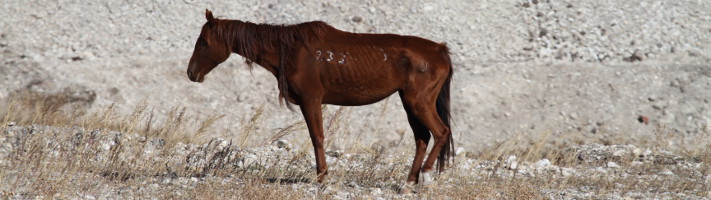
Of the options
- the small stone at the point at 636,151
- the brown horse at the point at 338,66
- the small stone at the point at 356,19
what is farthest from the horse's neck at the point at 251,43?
the small stone at the point at 356,19

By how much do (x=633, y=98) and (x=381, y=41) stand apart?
11.3 meters

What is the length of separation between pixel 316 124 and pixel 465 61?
1181cm

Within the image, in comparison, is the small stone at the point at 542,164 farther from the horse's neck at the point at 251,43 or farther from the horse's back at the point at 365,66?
the horse's neck at the point at 251,43

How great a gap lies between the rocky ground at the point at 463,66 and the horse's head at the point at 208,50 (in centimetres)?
677

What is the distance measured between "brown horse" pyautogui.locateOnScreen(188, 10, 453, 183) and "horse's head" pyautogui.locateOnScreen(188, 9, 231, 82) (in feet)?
0.03

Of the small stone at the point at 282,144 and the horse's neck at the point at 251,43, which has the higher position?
the horse's neck at the point at 251,43

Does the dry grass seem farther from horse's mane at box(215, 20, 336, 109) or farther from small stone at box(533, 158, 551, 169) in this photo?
horse's mane at box(215, 20, 336, 109)

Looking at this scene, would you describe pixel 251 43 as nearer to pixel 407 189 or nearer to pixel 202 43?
pixel 202 43

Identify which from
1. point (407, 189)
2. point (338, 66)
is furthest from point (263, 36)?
point (407, 189)

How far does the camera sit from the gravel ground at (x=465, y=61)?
1897cm

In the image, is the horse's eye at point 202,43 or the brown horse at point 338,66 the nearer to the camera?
the brown horse at point 338,66

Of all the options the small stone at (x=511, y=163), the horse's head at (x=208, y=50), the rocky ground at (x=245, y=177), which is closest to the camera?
the rocky ground at (x=245, y=177)

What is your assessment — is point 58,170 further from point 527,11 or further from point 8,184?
point 527,11

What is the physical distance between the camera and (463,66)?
20750 mm
